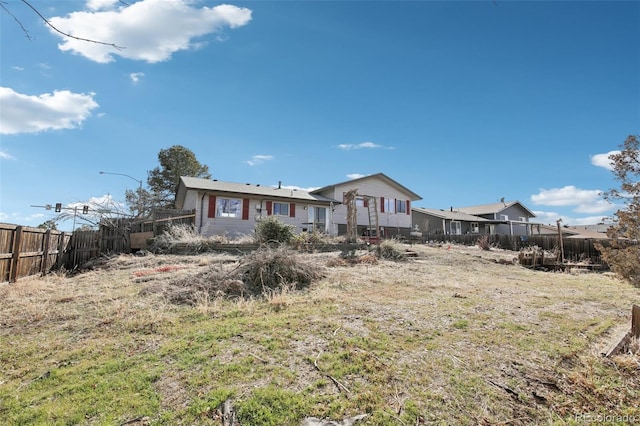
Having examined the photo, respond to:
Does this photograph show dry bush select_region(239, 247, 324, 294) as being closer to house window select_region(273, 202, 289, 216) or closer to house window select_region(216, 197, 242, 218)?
house window select_region(216, 197, 242, 218)

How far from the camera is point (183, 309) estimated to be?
19.0 ft

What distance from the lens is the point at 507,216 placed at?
40750mm

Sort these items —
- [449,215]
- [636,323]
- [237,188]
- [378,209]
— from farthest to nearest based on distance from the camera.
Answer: [449,215] → [378,209] → [237,188] → [636,323]

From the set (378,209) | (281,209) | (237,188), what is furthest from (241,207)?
(378,209)

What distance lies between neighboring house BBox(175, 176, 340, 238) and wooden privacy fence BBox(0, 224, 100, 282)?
4.94 m

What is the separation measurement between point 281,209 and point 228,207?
11.5 feet

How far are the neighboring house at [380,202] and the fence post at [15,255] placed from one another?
62.3 ft

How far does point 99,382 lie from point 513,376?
13.8 feet

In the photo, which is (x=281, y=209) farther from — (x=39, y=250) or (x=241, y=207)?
(x=39, y=250)

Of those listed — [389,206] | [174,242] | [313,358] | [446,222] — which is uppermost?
[389,206]

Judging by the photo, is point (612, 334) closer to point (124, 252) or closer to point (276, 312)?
point (276, 312)

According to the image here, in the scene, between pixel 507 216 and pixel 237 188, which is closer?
pixel 237 188

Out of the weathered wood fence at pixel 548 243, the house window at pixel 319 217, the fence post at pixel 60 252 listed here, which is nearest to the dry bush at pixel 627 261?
the weathered wood fence at pixel 548 243

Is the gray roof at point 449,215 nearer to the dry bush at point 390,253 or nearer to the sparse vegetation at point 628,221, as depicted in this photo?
the dry bush at point 390,253
